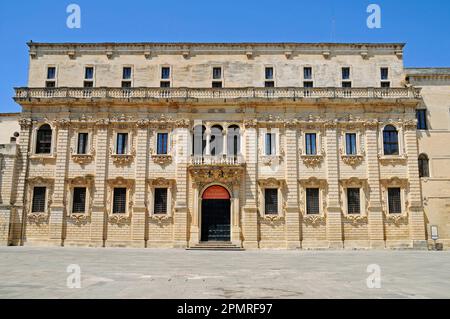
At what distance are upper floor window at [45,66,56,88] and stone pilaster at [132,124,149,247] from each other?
8819 mm

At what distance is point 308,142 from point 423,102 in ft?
32.3

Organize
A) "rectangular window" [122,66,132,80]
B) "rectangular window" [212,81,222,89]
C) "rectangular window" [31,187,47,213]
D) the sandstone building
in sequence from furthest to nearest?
1. "rectangular window" [122,66,132,80]
2. "rectangular window" [212,81,222,89]
3. "rectangular window" [31,187,47,213]
4. the sandstone building

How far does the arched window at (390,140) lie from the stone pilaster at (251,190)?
386 inches

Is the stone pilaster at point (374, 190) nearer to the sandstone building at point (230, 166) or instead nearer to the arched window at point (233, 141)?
the sandstone building at point (230, 166)

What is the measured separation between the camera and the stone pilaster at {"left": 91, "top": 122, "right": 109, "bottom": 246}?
30.6m

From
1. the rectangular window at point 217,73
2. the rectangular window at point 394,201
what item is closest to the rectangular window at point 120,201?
the rectangular window at point 217,73

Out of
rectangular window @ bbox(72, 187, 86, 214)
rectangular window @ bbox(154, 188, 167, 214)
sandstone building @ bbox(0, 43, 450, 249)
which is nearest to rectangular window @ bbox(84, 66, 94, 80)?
sandstone building @ bbox(0, 43, 450, 249)

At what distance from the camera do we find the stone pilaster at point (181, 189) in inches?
1198

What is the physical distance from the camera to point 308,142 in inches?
1256

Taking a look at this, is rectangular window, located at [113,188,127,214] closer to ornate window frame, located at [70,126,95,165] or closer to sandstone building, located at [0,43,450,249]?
sandstone building, located at [0,43,450,249]

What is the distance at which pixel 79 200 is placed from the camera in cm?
3133

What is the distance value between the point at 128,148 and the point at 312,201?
14.4 m
